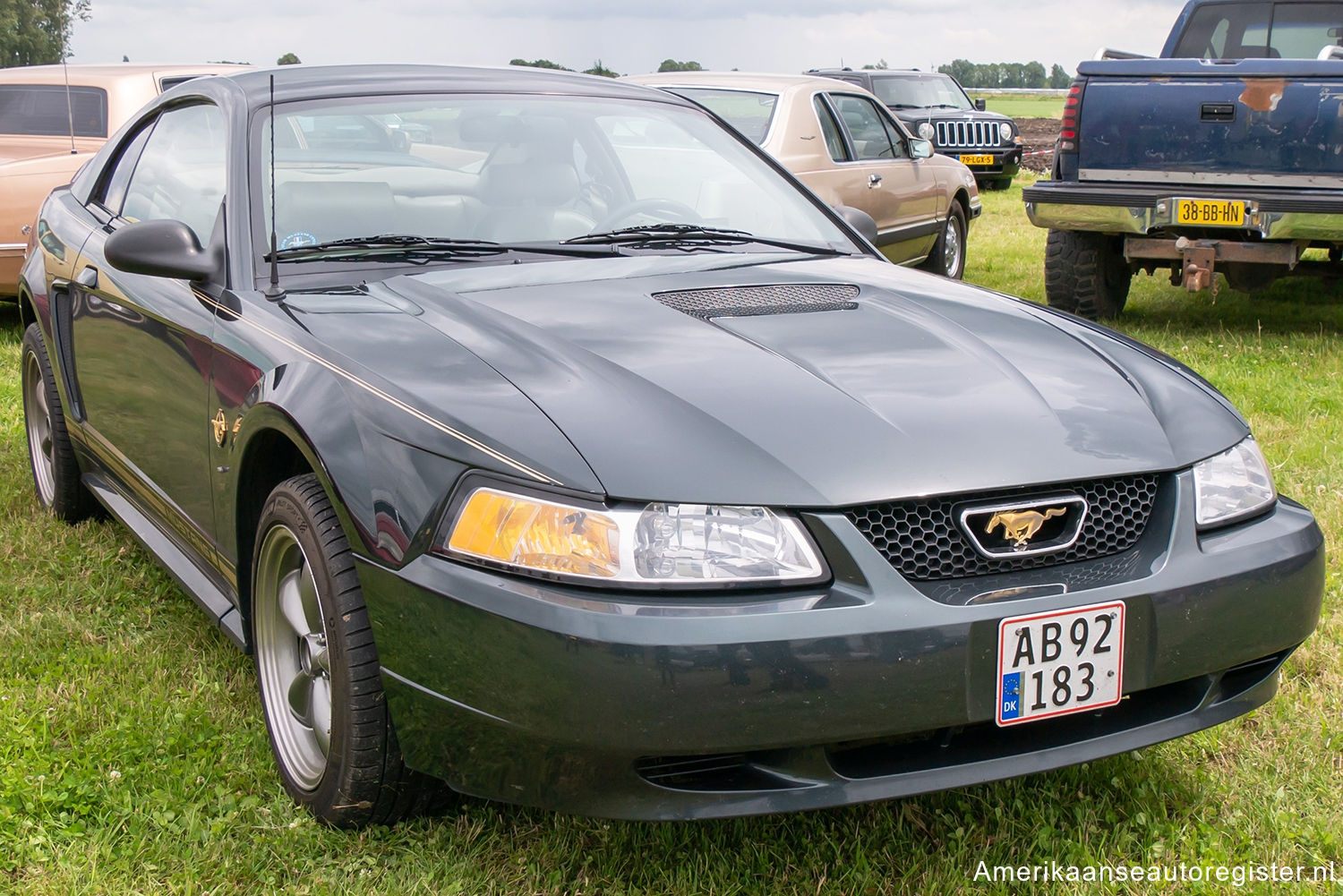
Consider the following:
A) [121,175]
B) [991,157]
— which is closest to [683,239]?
[121,175]

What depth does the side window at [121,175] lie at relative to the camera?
385 cm

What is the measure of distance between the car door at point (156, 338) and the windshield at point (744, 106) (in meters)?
4.16

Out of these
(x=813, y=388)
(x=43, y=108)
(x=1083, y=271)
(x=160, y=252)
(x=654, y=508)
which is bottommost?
(x=1083, y=271)

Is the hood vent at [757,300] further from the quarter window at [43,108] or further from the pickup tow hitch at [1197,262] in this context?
the quarter window at [43,108]

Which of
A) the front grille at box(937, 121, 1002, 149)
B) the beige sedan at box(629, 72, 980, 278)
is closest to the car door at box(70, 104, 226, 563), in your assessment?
the beige sedan at box(629, 72, 980, 278)

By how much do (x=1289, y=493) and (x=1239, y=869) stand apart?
7.54ft

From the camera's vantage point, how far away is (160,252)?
2.76 metres

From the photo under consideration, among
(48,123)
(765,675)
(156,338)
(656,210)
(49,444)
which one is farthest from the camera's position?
(48,123)

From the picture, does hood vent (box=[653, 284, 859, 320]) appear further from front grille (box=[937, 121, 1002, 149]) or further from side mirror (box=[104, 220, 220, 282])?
front grille (box=[937, 121, 1002, 149])

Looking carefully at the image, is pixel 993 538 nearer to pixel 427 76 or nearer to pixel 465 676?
pixel 465 676

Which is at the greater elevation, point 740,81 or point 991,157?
point 740,81

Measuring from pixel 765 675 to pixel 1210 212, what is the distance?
18.1 ft

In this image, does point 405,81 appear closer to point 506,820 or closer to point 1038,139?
point 506,820

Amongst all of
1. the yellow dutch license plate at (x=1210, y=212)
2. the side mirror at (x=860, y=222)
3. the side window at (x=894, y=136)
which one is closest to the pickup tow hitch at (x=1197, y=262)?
the yellow dutch license plate at (x=1210, y=212)
